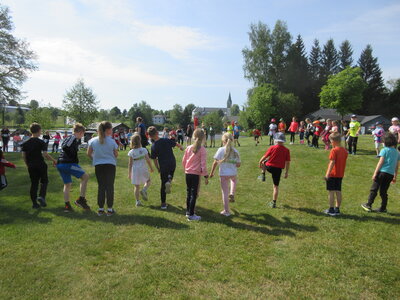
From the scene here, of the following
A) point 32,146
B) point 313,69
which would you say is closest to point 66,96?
point 32,146

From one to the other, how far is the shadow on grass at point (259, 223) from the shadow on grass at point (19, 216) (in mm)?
3075

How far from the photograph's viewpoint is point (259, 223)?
5918mm

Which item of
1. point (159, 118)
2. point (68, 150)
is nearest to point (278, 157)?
point (68, 150)

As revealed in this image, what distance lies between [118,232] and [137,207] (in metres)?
1.63

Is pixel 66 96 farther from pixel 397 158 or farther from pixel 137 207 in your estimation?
pixel 397 158

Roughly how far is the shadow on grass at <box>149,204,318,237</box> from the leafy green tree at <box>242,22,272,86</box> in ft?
156

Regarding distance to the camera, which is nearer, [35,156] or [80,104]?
[35,156]

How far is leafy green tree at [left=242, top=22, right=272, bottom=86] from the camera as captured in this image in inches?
1938

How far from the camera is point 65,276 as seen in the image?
390 cm

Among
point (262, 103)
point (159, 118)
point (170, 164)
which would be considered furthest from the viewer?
point (159, 118)

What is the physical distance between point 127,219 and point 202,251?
2.32 metres

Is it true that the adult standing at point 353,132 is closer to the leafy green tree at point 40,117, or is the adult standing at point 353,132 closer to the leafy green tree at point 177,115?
the leafy green tree at point 40,117

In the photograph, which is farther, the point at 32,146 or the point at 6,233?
the point at 32,146

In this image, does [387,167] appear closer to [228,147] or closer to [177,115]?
[228,147]
